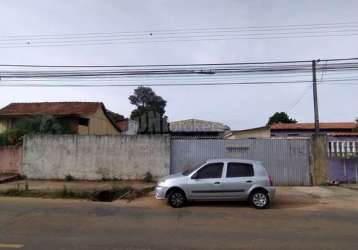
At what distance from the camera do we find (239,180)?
43.0 feet

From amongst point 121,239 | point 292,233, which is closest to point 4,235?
point 121,239

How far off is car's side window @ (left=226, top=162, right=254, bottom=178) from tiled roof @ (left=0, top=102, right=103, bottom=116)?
20.6 metres

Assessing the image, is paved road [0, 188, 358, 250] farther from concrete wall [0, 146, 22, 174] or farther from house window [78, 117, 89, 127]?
house window [78, 117, 89, 127]

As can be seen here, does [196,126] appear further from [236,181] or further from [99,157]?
[236,181]

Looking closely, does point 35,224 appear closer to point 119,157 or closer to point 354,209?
point 354,209

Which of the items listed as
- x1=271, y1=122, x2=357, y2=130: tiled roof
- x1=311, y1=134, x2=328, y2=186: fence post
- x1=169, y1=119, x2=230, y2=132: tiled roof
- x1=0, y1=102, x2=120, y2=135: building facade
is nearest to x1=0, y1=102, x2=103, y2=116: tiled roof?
x1=0, y1=102, x2=120, y2=135: building facade

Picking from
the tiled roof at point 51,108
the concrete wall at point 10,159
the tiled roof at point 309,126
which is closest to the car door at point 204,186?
the concrete wall at point 10,159

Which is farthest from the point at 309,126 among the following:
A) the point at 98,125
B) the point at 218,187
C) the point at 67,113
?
the point at 218,187

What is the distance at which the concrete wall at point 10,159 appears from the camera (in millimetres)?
22516

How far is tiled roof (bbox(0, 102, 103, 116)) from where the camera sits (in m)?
32.2

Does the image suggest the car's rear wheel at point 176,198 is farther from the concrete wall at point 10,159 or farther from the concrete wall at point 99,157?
the concrete wall at point 10,159

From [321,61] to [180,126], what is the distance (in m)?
21.7

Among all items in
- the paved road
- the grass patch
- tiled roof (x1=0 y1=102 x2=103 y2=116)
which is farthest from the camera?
tiled roof (x1=0 y1=102 x2=103 y2=116)

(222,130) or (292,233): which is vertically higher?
(222,130)
